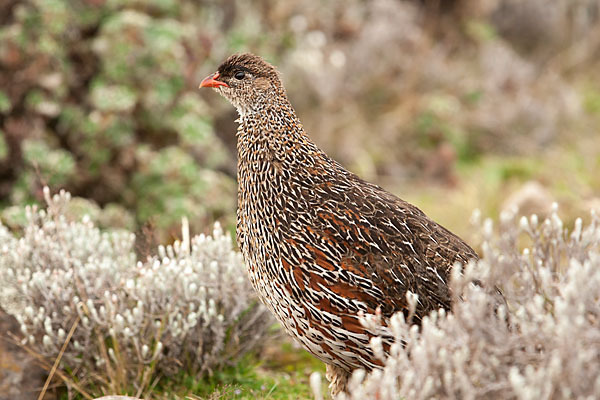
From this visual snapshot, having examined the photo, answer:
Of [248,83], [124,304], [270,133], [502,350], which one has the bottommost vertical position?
[502,350]

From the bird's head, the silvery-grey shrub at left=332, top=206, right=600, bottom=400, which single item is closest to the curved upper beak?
the bird's head

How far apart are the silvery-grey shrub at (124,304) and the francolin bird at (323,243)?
49cm

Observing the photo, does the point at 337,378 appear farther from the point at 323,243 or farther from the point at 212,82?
the point at 212,82

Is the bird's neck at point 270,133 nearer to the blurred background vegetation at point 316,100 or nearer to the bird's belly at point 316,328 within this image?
the bird's belly at point 316,328

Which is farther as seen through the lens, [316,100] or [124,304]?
[316,100]

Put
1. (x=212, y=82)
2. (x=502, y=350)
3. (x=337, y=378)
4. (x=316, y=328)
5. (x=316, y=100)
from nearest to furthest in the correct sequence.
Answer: (x=502, y=350)
(x=316, y=328)
(x=337, y=378)
(x=212, y=82)
(x=316, y=100)

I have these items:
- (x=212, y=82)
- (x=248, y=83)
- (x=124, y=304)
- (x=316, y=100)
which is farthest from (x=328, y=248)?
(x=316, y=100)

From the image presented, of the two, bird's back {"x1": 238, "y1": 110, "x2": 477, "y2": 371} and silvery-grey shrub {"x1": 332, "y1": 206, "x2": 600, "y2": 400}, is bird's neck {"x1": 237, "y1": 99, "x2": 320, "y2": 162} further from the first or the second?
silvery-grey shrub {"x1": 332, "y1": 206, "x2": 600, "y2": 400}

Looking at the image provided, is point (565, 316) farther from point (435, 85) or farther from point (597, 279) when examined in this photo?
point (435, 85)

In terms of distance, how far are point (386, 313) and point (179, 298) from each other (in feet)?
3.93

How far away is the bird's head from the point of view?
3186 millimetres

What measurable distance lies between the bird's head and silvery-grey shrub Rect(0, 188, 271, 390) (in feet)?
2.64

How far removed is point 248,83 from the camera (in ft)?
10.6

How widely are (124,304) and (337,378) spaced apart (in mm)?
1144
